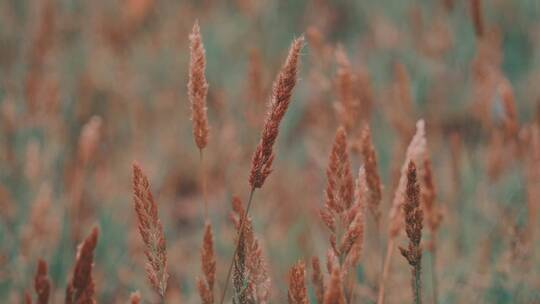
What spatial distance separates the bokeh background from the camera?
1982 millimetres

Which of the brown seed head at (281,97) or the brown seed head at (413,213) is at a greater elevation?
the brown seed head at (281,97)

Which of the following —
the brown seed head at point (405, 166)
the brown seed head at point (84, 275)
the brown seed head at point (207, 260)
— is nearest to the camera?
the brown seed head at point (84, 275)

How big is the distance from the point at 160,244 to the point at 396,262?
4.83 ft

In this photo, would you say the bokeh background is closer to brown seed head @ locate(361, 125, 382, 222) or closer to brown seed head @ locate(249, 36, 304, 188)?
brown seed head @ locate(361, 125, 382, 222)

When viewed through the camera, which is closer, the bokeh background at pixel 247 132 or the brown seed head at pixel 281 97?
the brown seed head at pixel 281 97

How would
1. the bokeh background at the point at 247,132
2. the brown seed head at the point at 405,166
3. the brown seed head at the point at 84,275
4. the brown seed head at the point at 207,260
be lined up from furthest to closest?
the bokeh background at the point at 247,132 → the brown seed head at the point at 405,166 → the brown seed head at the point at 207,260 → the brown seed head at the point at 84,275

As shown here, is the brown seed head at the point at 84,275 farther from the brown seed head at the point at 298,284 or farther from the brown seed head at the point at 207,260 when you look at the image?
the brown seed head at the point at 298,284

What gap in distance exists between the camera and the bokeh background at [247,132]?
6.50 feet

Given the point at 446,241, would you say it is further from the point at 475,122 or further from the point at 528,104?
the point at 528,104

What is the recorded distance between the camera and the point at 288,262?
7.69 ft

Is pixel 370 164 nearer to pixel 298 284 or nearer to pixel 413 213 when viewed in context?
pixel 413 213

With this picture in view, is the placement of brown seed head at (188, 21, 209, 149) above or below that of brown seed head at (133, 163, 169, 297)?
above

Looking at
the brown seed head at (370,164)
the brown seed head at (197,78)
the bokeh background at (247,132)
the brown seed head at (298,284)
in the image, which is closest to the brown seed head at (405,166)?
the brown seed head at (370,164)

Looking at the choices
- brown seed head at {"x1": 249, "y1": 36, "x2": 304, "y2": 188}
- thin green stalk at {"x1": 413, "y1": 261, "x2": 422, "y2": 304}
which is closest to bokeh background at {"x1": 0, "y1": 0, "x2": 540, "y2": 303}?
thin green stalk at {"x1": 413, "y1": 261, "x2": 422, "y2": 304}
